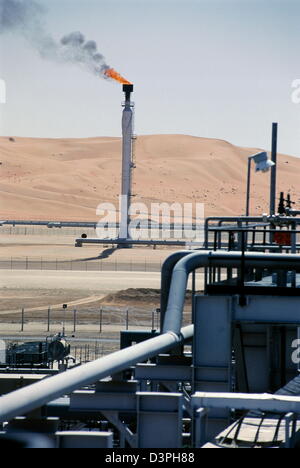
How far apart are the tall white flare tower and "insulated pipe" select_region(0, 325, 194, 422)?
77.4 m

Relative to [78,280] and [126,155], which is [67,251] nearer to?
[126,155]

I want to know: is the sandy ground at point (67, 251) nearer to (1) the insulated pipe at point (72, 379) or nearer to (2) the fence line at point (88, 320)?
→ (2) the fence line at point (88, 320)

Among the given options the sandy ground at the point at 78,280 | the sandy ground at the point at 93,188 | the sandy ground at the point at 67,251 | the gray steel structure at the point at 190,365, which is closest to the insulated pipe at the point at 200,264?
the gray steel structure at the point at 190,365

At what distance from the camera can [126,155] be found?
9206 centimetres

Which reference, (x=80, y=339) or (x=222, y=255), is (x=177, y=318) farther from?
(x=80, y=339)

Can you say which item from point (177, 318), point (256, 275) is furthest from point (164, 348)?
point (256, 275)

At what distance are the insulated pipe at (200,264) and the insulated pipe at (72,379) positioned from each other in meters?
0.39

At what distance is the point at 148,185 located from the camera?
180 m

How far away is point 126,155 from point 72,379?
3224 inches

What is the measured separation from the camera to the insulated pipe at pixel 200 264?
14.6 m

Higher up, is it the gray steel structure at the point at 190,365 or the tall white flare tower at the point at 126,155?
the tall white flare tower at the point at 126,155

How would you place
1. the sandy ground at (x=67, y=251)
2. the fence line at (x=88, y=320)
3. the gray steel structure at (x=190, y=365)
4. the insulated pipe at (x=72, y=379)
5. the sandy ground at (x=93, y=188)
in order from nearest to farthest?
the insulated pipe at (x=72, y=379) < the gray steel structure at (x=190, y=365) < the fence line at (x=88, y=320) < the sandy ground at (x=67, y=251) < the sandy ground at (x=93, y=188)

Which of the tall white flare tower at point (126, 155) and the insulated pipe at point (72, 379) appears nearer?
the insulated pipe at point (72, 379)
